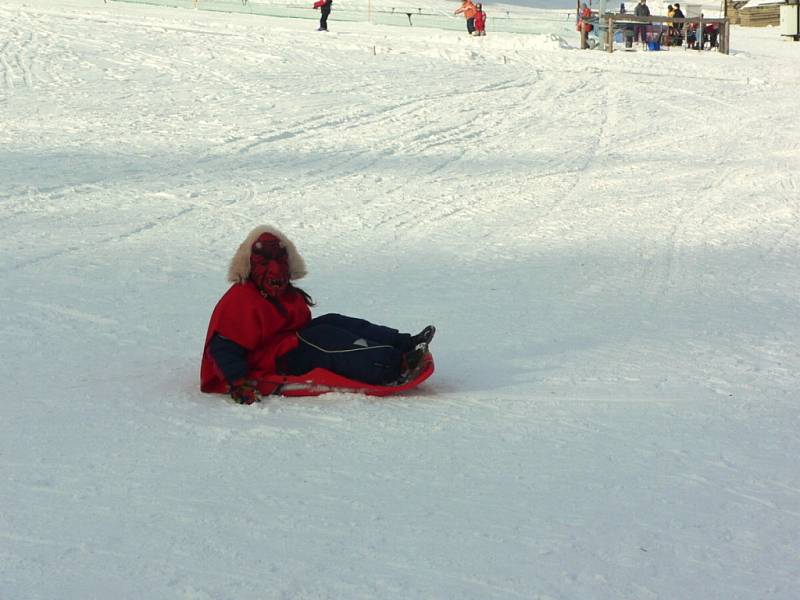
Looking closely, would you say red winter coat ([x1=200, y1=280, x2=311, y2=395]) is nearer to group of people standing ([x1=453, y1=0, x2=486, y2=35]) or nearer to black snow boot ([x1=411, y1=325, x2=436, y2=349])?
black snow boot ([x1=411, y1=325, x2=436, y2=349])

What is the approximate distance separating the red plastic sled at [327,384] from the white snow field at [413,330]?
80 mm

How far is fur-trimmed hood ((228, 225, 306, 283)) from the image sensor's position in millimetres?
5242

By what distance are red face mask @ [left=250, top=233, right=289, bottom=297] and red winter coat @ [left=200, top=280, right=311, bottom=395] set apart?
5 centimetres

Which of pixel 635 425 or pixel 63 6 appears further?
pixel 63 6

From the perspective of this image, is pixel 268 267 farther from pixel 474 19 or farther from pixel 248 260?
pixel 474 19

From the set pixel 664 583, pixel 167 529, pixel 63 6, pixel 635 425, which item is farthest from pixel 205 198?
pixel 63 6

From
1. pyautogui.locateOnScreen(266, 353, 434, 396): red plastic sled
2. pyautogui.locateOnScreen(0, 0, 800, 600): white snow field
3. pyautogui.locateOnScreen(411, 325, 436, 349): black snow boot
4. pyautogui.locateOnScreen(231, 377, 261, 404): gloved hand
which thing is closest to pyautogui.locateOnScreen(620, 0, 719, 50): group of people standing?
pyautogui.locateOnScreen(0, 0, 800, 600): white snow field

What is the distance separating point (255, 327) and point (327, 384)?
1.43ft

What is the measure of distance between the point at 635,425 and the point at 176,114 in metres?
11.2

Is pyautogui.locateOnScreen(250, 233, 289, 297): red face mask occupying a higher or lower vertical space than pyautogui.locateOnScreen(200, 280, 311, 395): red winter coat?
higher

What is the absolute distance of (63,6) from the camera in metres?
26.3

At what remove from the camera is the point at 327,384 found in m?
5.28

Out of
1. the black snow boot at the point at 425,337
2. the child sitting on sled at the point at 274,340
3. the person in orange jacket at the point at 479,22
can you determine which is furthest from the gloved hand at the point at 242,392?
the person in orange jacket at the point at 479,22

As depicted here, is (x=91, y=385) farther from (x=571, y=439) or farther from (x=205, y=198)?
(x=205, y=198)
